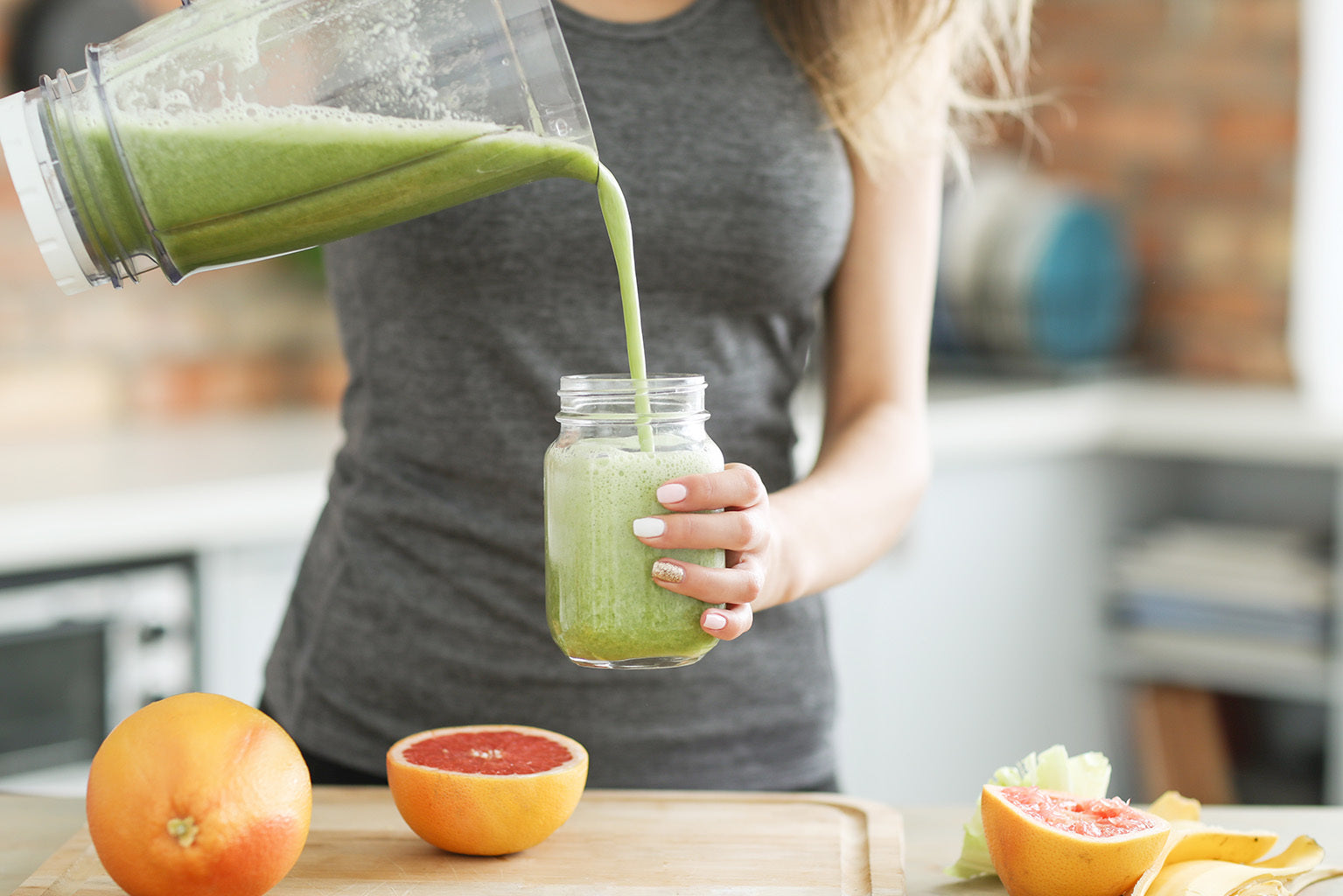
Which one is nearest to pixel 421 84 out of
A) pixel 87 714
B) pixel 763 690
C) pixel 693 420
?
pixel 693 420

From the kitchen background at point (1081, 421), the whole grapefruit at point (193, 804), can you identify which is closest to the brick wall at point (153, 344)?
the kitchen background at point (1081, 421)

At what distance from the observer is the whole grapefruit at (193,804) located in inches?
28.2

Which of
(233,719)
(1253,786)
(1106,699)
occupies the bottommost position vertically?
(1253,786)

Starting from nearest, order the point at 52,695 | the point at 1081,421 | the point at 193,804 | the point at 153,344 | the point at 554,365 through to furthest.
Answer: the point at 193,804 → the point at 554,365 → the point at 52,695 → the point at 153,344 → the point at 1081,421

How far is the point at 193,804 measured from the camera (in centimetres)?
72

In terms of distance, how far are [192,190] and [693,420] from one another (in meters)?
0.29

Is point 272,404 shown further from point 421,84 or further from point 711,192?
point 421,84

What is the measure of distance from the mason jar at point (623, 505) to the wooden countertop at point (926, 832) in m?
0.21

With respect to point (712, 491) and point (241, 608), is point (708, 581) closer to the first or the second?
point (712, 491)

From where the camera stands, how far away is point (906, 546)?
2371 mm

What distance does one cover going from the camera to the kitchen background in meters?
2.25

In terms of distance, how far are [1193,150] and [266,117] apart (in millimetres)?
2401

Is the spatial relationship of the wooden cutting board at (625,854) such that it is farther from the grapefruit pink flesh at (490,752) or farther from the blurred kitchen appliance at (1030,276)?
the blurred kitchen appliance at (1030,276)

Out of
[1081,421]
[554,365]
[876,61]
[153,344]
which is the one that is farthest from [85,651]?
[1081,421]
